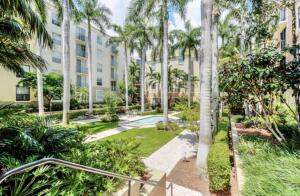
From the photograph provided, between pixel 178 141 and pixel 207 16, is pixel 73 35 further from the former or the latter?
pixel 207 16

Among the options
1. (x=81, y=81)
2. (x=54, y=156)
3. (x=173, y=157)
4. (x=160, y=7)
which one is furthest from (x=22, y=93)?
(x=54, y=156)

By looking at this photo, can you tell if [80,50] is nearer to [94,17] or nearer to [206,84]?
[94,17]

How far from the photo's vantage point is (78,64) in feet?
126

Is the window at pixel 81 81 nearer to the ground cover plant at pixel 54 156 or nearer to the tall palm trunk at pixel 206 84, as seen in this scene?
the tall palm trunk at pixel 206 84

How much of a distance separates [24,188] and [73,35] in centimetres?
3739

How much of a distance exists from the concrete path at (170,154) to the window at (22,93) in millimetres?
22970

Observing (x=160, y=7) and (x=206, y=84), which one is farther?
(x=160, y=7)

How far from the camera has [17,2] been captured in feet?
22.1

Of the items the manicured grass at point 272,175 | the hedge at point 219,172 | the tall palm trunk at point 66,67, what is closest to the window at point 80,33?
the tall palm trunk at point 66,67

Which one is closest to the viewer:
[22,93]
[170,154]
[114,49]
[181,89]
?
[170,154]

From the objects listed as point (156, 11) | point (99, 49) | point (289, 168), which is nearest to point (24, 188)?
point (289, 168)

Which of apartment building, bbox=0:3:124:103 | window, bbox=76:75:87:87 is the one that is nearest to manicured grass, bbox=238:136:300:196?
apartment building, bbox=0:3:124:103

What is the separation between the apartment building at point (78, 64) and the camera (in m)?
27.0

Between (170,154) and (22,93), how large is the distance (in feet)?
81.2
